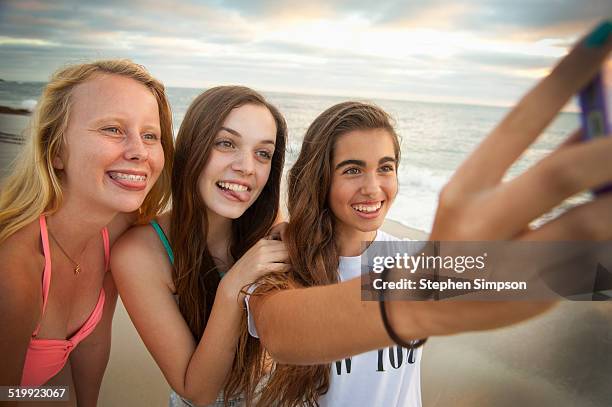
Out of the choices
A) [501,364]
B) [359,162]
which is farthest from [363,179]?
[501,364]

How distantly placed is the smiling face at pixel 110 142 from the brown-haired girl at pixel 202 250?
105mm

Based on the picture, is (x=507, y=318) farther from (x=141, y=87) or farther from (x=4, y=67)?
(x=4, y=67)

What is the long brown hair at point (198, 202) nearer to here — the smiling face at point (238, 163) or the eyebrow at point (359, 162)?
the smiling face at point (238, 163)

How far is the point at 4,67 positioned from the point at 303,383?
796 mm

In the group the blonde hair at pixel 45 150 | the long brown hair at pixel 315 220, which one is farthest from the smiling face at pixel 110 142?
the long brown hair at pixel 315 220

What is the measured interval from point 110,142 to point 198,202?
0.66 ft

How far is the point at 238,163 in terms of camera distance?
971mm

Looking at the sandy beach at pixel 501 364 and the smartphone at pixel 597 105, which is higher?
the smartphone at pixel 597 105

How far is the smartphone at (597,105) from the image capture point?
46 centimetres

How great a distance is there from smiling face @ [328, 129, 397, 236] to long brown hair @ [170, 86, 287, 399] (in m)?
0.14

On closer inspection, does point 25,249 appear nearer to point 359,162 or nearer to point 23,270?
point 23,270

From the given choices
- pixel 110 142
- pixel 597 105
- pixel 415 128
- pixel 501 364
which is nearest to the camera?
pixel 597 105

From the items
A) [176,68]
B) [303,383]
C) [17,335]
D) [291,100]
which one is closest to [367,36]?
[291,100]

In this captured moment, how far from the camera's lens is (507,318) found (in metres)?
0.52
